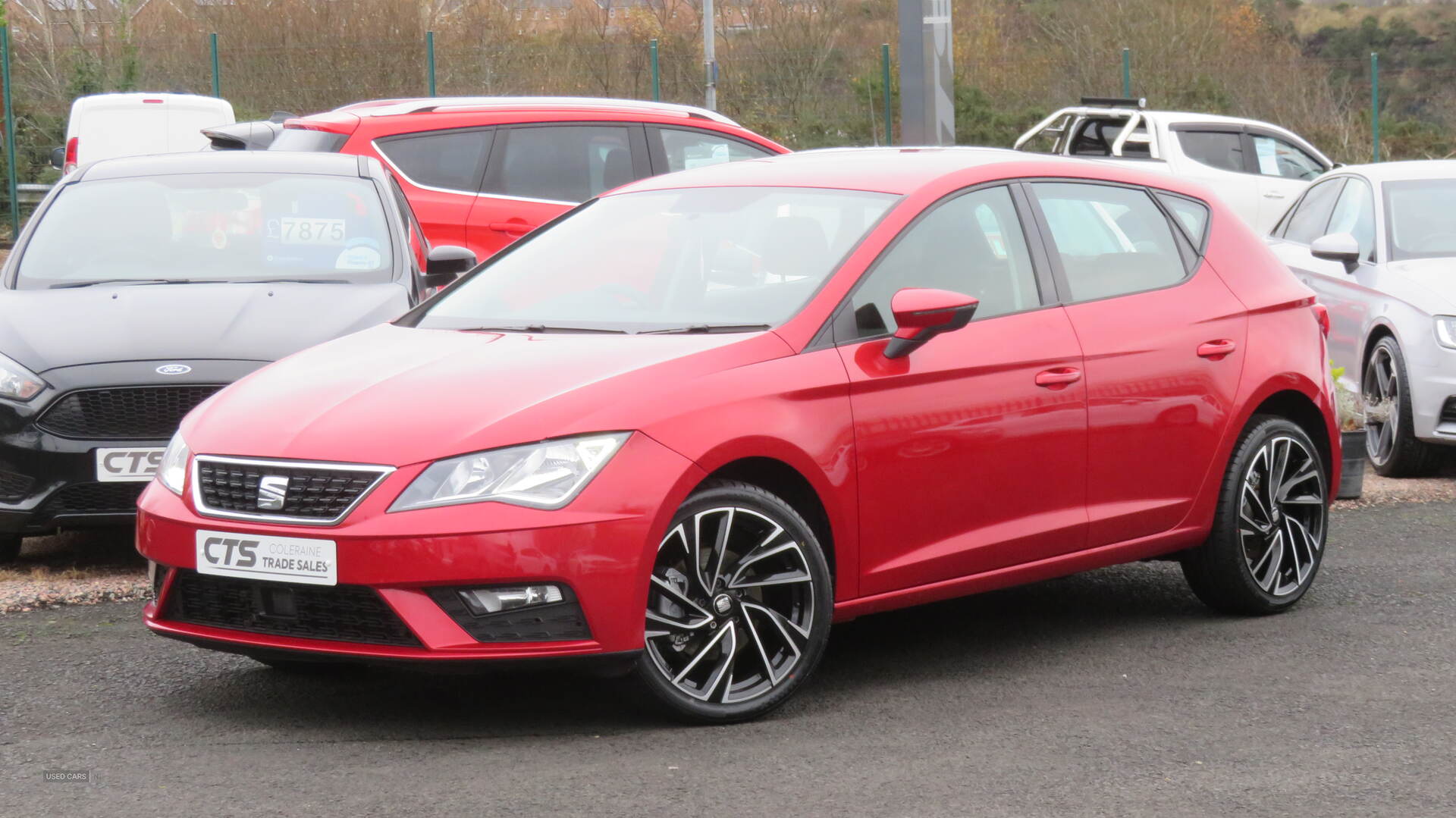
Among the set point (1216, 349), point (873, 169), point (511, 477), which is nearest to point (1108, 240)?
point (1216, 349)

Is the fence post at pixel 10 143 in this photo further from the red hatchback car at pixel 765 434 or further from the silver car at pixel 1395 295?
the red hatchback car at pixel 765 434

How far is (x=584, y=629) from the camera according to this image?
4586 mm

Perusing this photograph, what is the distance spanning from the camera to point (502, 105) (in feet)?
40.4

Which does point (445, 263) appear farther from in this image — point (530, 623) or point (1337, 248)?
point (1337, 248)

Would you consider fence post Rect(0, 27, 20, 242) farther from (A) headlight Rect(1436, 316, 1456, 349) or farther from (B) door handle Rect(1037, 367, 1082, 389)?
(B) door handle Rect(1037, 367, 1082, 389)

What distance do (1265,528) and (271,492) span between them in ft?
11.3

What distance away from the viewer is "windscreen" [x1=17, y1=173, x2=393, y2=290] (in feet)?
26.0

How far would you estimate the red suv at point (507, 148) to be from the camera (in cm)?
1177

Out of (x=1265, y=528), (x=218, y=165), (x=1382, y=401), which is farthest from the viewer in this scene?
(x=1382, y=401)

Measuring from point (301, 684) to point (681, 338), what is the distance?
1534 mm

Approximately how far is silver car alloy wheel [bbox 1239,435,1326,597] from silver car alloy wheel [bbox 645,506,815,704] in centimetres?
204

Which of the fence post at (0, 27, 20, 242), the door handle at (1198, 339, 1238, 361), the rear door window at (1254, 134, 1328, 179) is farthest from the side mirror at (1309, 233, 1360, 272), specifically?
the fence post at (0, 27, 20, 242)

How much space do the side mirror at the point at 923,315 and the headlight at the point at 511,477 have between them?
105 centimetres

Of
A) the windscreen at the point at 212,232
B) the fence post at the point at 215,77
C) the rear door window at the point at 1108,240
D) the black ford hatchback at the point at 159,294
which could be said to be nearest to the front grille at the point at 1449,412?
the rear door window at the point at 1108,240
